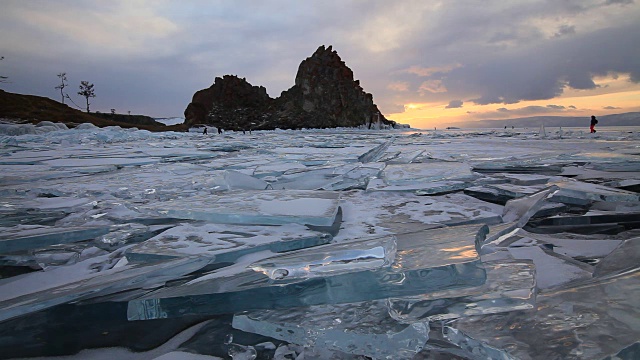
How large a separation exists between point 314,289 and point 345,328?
107 mm

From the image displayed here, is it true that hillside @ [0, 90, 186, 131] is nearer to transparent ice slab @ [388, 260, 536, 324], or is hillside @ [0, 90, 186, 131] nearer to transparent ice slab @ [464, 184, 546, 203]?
transparent ice slab @ [464, 184, 546, 203]

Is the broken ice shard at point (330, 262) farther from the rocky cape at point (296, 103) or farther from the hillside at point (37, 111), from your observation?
the rocky cape at point (296, 103)

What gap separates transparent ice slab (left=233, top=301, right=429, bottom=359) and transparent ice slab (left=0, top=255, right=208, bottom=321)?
0.92 feet

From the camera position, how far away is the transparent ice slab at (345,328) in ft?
1.86

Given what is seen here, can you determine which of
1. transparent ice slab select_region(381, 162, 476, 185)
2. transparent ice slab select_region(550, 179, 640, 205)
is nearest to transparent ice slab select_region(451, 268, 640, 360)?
transparent ice slab select_region(550, 179, 640, 205)

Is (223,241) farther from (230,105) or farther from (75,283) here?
(230,105)

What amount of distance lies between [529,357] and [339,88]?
64.0m

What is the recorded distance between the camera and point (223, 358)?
23.8 inches

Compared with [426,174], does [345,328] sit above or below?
below

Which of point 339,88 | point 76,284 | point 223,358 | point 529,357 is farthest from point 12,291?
point 339,88

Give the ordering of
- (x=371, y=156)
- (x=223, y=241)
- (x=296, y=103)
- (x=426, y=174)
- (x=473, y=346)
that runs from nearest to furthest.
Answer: (x=473, y=346) < (x=223, y=241) < (x=426, y=174) < (x=371, y=156) < (x=296, y=103)

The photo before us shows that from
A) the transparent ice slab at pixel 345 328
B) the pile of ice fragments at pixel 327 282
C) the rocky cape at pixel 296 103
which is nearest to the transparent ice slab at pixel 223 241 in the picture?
the pile of ice fragments at pixel 327 282

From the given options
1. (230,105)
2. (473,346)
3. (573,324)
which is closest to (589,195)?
(573,324)

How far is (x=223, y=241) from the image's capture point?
A: 108cm
